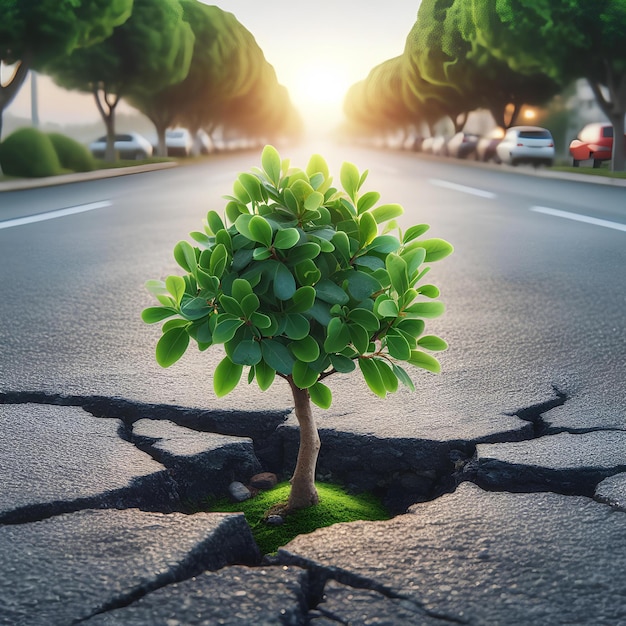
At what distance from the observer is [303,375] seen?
99.0 inches

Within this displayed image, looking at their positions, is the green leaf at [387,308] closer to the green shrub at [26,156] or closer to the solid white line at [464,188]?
the solid white line at [464,188]

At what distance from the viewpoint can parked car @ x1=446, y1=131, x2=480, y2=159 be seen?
38.5 meters

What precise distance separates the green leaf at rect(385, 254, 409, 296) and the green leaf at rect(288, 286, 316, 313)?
228 mm

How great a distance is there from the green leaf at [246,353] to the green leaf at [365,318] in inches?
11.0

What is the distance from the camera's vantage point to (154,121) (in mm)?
43969

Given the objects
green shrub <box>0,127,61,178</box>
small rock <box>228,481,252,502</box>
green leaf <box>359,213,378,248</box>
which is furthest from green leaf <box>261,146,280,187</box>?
green shrub <box>0,127,61,178</box>

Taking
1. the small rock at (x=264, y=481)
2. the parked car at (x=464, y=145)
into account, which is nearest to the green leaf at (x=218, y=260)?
the small rock at (x=264, y=481)

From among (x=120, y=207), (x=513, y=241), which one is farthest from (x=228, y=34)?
(x=513, y=241)

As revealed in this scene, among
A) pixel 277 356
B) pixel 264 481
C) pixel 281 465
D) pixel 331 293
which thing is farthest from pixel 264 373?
pixel 281 465

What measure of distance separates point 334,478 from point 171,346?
3.21 ft

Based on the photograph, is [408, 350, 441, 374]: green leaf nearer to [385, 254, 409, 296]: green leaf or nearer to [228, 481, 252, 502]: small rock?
[385, 254, 409, 296]: green leaf

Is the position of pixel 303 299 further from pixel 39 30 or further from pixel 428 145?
pixel 428 145

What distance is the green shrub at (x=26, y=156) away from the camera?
23.3 metres

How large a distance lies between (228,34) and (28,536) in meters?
52.4
